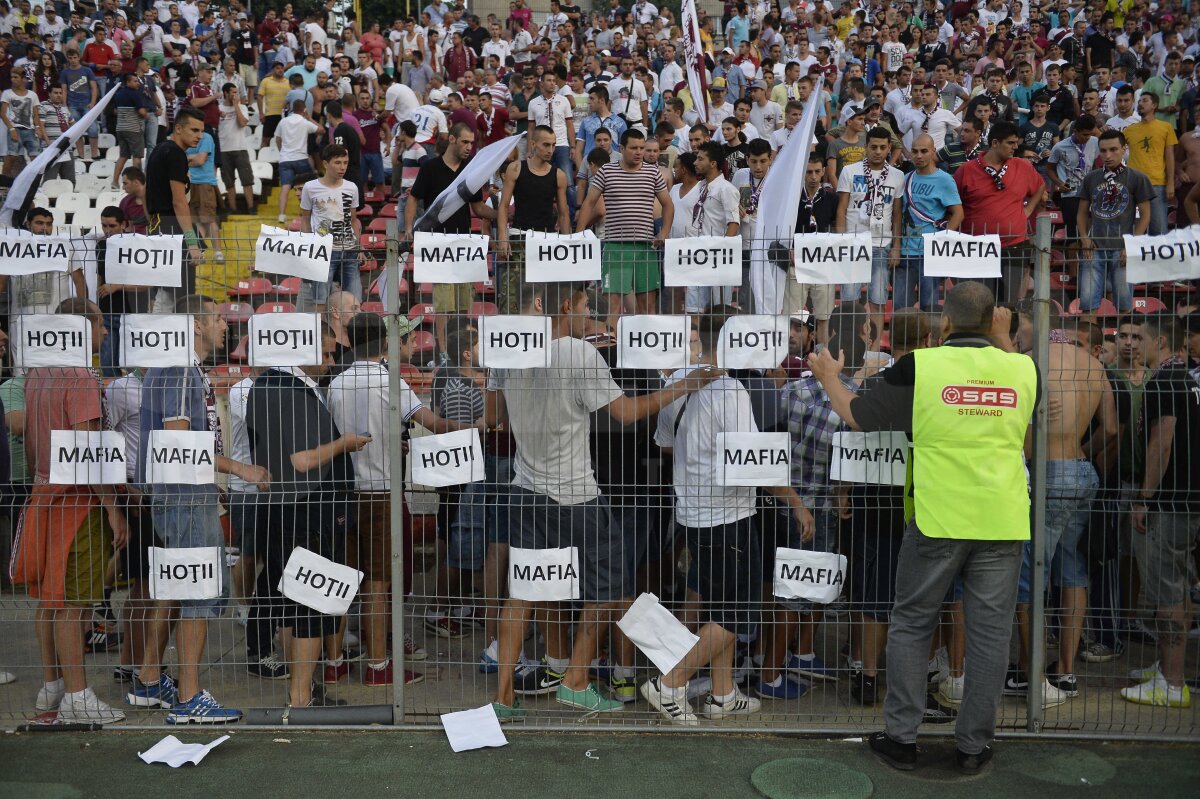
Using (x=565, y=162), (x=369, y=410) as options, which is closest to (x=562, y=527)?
(x=369, y=410)

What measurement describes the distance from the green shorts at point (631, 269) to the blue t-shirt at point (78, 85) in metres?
13.4

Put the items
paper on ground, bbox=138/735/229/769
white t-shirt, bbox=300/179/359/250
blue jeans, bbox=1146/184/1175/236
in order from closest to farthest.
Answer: paper on ground, bbox=138/735/229/769 < white t-shirt, bbox=300/179/359/250 < blue jeans, bbox=1146/184/1175/236

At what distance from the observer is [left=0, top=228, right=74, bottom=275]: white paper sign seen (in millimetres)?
5191

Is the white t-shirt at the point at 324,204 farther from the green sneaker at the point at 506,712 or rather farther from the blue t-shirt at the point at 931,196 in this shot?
the green sneaker at the point at 506,712

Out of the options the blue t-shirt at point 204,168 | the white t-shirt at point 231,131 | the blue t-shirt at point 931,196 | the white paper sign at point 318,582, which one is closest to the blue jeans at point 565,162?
the blue t-shirt at point 204,168

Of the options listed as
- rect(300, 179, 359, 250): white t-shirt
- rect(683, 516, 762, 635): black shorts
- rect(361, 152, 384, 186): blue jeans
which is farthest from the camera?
rect(361, 152, 384, 186): blue jeans

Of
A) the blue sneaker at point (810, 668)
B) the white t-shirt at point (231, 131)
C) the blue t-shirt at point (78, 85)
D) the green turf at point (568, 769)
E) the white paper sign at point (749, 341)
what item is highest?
the blue t-shirt at point (78, 85)

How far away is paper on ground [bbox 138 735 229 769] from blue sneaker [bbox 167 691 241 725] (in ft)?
0.59

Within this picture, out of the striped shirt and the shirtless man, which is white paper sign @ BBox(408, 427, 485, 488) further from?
the striped shirt

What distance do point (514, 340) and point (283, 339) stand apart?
1.01 m

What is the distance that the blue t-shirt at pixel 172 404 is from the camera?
5203mm

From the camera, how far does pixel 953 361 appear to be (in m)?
4.62

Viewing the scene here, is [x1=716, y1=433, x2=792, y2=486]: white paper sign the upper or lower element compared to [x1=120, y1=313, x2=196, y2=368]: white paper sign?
lower

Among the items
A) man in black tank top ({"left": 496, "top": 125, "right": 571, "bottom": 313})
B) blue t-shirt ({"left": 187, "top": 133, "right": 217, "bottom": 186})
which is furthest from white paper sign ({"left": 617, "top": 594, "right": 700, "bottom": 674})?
blue t-shirt ({"left": 187, "top": 133, "right": 217, "bottom": 186})
